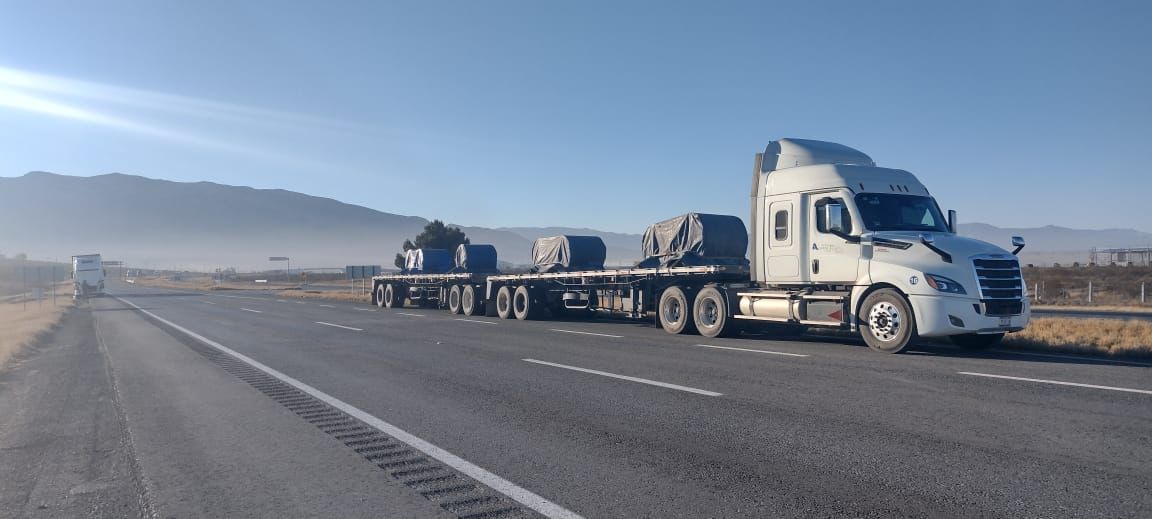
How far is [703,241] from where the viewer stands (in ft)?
56.5

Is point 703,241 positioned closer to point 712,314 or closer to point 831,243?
point 712,314

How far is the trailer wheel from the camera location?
2572 centimetres

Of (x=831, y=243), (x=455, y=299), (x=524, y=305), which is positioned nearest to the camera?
(x=831, y=243)

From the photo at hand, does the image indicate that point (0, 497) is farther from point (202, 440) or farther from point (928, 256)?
point (928, 256)

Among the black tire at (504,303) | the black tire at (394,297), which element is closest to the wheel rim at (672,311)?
the black tire at (504,303)

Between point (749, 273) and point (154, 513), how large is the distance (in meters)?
12.6

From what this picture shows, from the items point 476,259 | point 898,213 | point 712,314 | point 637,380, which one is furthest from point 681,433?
point 476,259

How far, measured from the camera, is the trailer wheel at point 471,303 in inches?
1013

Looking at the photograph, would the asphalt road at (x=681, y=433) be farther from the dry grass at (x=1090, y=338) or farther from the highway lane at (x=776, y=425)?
the dry grass at (x=1090, y=338)

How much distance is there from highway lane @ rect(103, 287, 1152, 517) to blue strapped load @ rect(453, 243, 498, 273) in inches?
625

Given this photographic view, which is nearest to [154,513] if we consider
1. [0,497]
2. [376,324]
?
[0,497]

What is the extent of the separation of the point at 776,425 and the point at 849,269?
6.77 metres

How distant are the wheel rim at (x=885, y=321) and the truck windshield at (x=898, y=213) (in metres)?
1.42

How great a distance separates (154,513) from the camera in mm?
4730
